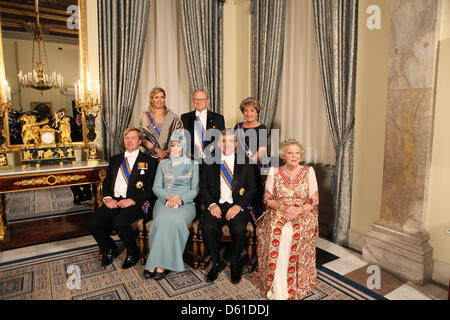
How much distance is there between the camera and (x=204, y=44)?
4.75 meters

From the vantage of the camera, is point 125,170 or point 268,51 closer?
point 125,170

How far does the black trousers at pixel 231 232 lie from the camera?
2779 millimetres

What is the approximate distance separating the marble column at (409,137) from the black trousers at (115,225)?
2271 millimetres

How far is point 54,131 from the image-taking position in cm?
386

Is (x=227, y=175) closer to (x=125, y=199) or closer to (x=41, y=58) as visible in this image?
(x=125, y=199)

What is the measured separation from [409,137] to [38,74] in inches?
155

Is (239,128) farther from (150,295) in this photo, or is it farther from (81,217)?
(81,217)

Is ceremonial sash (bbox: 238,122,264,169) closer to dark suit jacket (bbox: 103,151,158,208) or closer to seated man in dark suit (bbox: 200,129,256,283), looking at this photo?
seated man in dark suit (bbox: 200,129,256,283)

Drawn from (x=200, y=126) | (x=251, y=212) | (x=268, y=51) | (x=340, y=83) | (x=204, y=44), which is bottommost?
(x=251, y=212)

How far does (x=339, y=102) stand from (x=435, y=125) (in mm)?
981

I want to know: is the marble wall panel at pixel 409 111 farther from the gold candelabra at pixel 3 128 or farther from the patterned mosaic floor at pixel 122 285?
the gold candelabra at pixel 3 128

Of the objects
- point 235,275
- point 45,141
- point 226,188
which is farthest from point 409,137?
point 45,141

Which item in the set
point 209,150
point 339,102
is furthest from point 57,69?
point 339,102

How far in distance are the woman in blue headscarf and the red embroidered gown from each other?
2.21 feet
